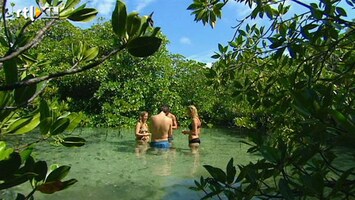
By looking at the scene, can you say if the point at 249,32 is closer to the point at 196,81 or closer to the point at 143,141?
the point at 143,141

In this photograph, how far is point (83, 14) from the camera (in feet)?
3.25

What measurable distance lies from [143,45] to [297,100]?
18.4 inches

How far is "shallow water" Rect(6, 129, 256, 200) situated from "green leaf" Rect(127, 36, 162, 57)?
361cm

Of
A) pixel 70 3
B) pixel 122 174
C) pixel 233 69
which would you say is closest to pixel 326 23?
pixel 233 69

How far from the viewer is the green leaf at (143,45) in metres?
0.84

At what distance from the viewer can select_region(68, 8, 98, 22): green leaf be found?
0.98 m

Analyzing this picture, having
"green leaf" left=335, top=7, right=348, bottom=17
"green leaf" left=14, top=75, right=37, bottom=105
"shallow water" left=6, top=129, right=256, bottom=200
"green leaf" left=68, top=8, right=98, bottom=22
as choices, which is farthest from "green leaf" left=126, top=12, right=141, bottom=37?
"shallow water" left=6, top=129, right=256, bottom=200

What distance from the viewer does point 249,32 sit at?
313cm

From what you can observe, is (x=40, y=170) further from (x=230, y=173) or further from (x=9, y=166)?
(x=230, y=173)

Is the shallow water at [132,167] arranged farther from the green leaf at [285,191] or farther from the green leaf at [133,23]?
the green leaf at [133,23]

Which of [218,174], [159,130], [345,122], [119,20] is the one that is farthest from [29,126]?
[159,130]

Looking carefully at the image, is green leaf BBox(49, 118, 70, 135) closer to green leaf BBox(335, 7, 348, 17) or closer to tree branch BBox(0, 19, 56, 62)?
tree branch BBox(0, 19, 56, 62)

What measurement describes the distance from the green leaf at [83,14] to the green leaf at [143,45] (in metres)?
0.21

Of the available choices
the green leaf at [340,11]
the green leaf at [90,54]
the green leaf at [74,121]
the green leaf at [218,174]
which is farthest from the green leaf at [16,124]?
the green leaf at [340,11]
